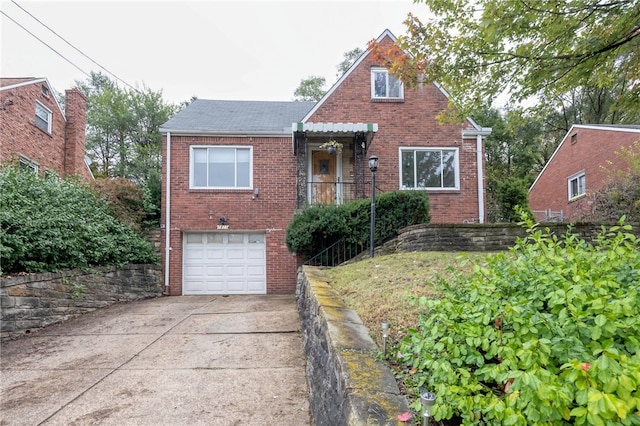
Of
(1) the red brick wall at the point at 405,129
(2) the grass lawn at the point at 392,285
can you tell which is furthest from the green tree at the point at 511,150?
(2) the grass lawn at the point at 392,285

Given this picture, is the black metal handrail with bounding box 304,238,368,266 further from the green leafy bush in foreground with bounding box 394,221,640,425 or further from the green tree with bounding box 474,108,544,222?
the green tree with bounding box 474,108,544,222

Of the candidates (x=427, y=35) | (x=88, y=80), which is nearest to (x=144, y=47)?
(x=88, y=80)

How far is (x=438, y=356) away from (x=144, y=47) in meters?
23.5

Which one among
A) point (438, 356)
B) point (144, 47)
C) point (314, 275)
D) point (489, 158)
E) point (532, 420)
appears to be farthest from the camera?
point (489, 158)

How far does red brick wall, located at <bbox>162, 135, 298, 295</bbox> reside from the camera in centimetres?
1076

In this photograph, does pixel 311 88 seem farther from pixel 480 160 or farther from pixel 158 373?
pixel 158 373

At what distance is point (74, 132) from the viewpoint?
14727mm

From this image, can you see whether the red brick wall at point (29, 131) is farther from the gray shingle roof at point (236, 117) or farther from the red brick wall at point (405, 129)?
the red brick wall at point (405, 129)

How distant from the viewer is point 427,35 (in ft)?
18.7

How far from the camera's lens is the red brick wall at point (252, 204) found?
10.8 metres

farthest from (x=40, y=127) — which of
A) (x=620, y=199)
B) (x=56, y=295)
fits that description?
(x=620, y=199)

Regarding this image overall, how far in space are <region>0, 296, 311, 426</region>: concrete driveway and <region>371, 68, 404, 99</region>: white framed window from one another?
7.75 meters

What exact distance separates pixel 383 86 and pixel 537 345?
431 inches

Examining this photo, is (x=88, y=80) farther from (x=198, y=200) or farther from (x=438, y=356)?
(x=438, y=356)
